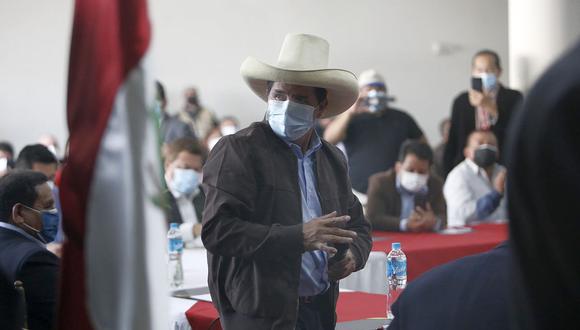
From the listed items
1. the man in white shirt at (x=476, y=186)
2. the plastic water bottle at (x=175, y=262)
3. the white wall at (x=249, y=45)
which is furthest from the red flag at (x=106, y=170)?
the white wall at (x=249, y=45)

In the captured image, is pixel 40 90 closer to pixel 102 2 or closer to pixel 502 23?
pixel 502 23

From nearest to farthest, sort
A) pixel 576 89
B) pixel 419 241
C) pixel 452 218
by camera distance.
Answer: pixel 576 89 → pixel 419 241 → pixel 452 218

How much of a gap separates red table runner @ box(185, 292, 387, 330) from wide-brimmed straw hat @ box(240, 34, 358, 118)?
659 mm

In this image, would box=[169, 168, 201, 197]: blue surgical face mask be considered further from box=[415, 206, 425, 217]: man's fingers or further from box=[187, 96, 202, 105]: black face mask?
box=[187, 96, 202, 105]: black face mask

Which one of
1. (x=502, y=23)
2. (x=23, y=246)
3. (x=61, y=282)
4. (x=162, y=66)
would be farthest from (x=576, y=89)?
(x=502, y=23)

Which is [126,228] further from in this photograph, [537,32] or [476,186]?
[537,32]

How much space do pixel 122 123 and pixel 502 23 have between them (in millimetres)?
11847

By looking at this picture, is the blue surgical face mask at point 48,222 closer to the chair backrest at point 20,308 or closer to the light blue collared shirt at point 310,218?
the chair backrest at point 20,308

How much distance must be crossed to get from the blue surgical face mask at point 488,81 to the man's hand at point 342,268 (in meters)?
3.79

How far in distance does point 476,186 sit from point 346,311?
9.27 ft

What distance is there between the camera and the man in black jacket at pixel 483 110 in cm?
630

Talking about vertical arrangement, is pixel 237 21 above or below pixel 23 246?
above

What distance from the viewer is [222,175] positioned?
2631 millimetres

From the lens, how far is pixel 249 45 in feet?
39.4
